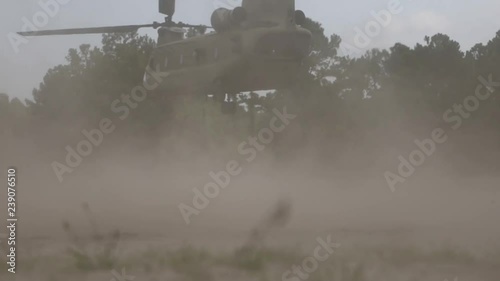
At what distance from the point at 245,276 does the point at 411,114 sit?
11.9m

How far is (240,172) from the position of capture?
1720cm

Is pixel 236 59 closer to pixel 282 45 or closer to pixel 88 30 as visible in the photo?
pixel 282 45

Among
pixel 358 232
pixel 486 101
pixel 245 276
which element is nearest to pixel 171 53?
pixel 358 232

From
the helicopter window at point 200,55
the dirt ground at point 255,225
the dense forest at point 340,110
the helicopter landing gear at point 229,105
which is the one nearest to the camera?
the dirt ground at point 255,225

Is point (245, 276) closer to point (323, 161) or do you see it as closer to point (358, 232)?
point (358, 232)

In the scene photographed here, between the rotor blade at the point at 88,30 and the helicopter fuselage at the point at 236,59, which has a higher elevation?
the rotor blade at the point at 88,30

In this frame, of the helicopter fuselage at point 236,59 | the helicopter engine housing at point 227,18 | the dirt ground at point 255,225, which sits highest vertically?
the helicopter engine housing at point 227,18

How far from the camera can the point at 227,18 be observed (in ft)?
37.1

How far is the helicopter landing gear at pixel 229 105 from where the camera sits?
12023mm

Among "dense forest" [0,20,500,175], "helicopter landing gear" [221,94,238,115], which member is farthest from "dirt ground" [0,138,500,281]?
"helicopter landing gear" [221,94,238,115]

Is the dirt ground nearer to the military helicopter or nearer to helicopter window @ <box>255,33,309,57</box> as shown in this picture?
the military helicopter

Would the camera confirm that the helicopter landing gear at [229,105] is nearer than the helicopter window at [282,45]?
No

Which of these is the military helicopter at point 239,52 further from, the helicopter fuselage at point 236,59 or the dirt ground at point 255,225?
the dirt ground at point 255,225

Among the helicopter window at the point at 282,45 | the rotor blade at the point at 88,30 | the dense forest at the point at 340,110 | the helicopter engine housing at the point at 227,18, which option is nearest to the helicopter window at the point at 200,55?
the helicopter engine housing at the point at 227,18
